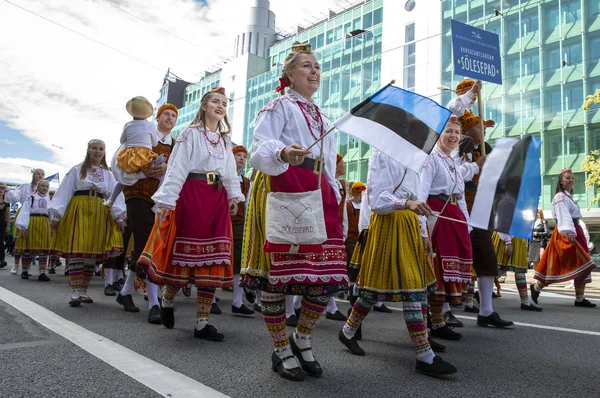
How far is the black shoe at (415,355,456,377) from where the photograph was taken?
2957 mm

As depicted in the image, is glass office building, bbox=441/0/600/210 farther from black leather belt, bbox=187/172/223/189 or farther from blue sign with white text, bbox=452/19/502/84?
black leather belt, bbox=187/172/223/189

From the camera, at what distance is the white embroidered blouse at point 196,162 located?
4.02 metres

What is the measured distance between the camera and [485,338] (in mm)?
4379

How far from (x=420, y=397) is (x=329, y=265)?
2.75ft

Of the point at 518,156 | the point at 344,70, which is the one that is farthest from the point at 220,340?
the point at 344,70

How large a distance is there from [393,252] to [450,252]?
99cm

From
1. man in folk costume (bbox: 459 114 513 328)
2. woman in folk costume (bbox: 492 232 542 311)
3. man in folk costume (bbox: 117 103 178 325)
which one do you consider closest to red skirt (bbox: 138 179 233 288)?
man in folk costume (bbox: 117 103 178 325)

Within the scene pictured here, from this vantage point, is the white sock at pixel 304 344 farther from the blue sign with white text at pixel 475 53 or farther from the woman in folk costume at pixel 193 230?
the blue sign with white text at pixel 475 53

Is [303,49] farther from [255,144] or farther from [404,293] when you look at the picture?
[404,293]

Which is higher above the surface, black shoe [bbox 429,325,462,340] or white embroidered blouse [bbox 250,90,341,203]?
white embroidered blouse [bbox 250,90,341,203]

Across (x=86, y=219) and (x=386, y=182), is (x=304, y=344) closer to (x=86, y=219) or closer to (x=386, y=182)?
(x=386, y=182)

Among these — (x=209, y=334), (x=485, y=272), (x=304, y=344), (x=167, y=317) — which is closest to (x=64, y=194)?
(x=167, y=317)

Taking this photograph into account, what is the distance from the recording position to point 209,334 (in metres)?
3.93

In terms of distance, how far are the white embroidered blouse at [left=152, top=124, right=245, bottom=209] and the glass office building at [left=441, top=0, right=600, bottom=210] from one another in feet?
81.8
